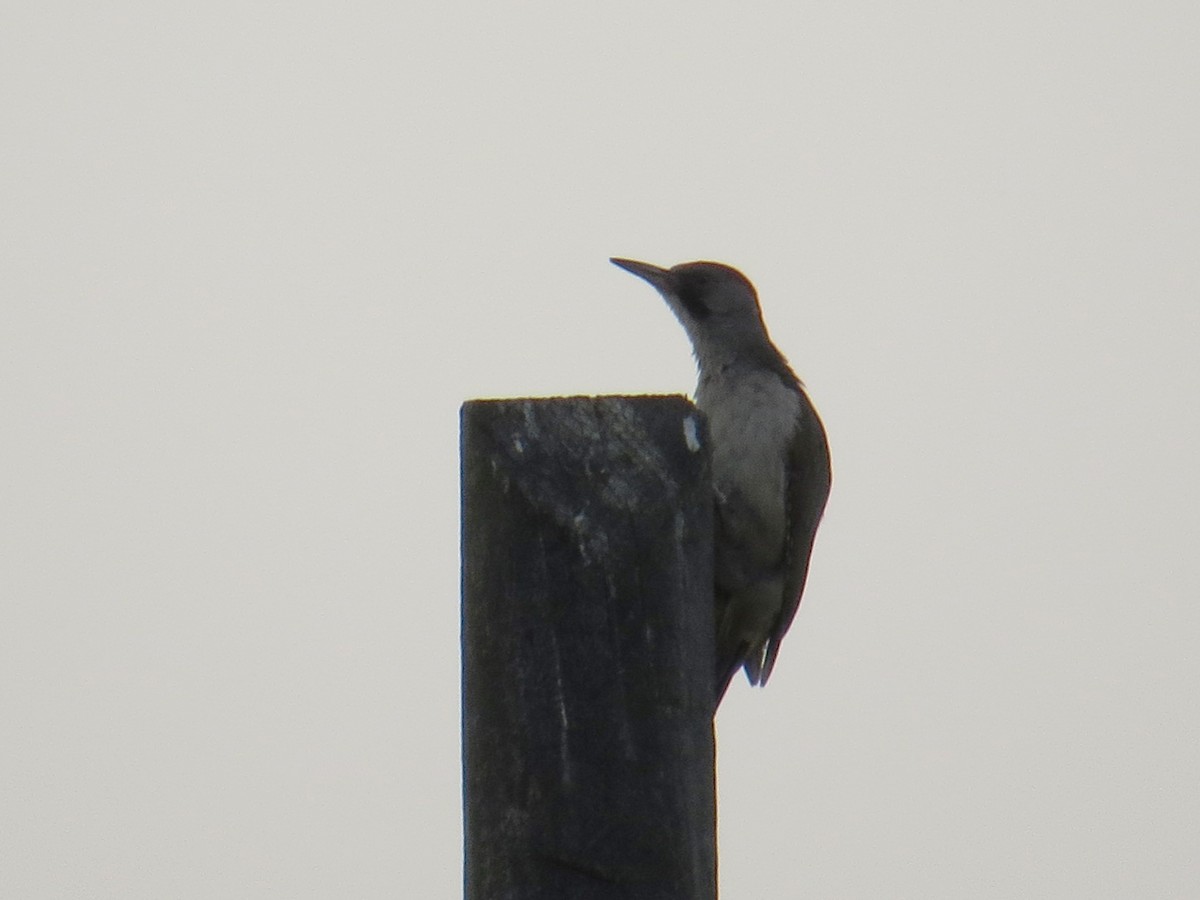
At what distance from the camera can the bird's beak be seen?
802 centimetres

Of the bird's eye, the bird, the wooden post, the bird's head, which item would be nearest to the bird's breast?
the bird

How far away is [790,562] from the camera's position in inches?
263

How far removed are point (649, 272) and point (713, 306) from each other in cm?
53

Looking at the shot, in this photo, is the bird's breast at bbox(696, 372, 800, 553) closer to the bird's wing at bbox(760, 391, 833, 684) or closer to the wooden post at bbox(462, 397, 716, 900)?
the bird's wing at bbox(760, 391, 833, 684)

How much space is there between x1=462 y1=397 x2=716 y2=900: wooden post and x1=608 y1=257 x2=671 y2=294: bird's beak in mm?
4275

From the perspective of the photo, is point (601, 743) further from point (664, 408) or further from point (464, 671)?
point (664, 408)

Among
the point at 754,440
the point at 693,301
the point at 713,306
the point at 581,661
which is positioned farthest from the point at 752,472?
the point at 581,661

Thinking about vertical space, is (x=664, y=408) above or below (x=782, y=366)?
below

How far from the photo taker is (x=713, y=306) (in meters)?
7.69

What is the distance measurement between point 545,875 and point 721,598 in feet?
9.70

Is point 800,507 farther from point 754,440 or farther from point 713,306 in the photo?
point 713,306

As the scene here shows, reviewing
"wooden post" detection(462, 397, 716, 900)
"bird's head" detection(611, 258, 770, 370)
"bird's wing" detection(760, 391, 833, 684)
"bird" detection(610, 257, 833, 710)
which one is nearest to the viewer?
"wooden post" detection(462, 397, 716, 900)

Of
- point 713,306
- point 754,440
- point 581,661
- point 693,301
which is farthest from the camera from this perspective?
point 693,301

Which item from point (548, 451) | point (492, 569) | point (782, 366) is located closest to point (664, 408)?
point (548, 451)
